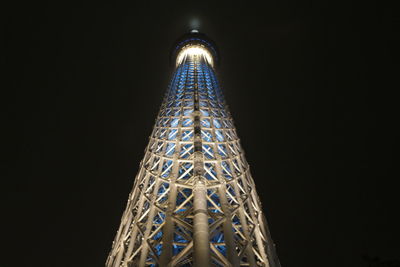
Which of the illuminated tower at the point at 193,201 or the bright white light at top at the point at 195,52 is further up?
the bright white light at top at the point at 195,52

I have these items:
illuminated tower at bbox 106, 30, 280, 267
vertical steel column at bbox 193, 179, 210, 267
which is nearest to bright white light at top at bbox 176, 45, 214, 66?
illuminated tower at bbox 106, 30, 280, 267

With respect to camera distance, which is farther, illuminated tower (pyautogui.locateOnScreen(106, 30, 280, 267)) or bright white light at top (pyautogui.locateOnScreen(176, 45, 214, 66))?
bright white light at top (pyautogui.locateOnScreen(176, 45, 214, 66))

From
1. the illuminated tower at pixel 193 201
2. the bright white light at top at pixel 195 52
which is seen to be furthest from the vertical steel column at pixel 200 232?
the bright white light at top at pixel 195 52

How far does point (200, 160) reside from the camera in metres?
14.9

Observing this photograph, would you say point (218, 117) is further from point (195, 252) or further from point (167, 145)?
point (195, 252)

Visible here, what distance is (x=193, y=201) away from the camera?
1273 centimetres

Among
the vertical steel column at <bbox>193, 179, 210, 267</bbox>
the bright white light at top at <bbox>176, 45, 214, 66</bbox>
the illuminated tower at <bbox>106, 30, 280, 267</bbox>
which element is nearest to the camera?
the vertical steel column at <bbox>193, 179, 210, 267</bbox>

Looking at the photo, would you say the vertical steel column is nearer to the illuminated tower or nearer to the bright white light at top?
the illuminated tower

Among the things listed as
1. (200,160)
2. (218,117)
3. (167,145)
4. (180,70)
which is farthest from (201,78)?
(200,160)

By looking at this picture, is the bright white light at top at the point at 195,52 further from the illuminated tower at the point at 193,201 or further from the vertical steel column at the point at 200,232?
the vertical steel column at the point at 200,232

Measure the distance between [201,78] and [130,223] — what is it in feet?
67.4

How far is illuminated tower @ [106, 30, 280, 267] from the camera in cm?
1117

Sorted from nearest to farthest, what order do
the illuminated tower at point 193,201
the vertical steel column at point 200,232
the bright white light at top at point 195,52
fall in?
the vertical steel column at point 200,232 < the illuminated tower at point 193,201 < the bright white light at top at point 195,52

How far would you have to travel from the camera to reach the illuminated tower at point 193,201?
11.2m
